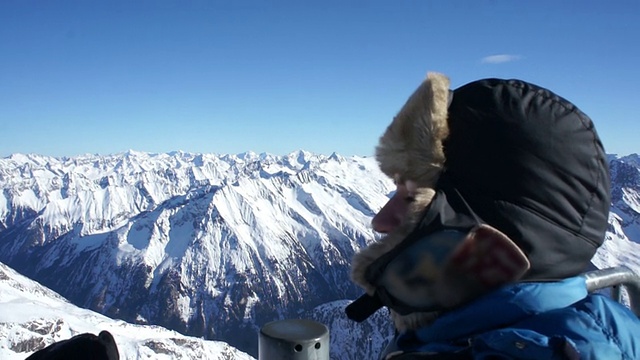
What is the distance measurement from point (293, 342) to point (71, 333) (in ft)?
422

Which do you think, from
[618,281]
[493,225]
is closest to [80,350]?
[493,225]

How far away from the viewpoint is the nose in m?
2.36

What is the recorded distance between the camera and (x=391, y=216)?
7.77 ft

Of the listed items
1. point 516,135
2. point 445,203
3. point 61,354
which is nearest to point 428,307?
point 445,203

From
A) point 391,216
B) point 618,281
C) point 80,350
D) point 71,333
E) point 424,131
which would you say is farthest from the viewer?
point 71,333

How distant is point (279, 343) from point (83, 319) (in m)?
142

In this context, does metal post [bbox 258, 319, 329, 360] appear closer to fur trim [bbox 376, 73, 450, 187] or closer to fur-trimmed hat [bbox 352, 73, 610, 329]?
fur-trimmed hat [bbox 352, 73, 610, 329]

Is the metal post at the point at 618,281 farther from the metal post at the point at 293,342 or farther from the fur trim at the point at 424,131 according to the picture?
the metal post at the point at 293,342

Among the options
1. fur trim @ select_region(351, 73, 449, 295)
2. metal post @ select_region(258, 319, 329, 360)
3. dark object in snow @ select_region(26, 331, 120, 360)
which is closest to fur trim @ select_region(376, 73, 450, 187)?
fur trim @ select_region(351, 73, 449, 295)

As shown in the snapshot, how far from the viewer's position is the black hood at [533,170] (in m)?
2.06

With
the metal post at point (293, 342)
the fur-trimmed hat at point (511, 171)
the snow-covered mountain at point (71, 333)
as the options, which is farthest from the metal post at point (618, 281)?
the snow-covered mountain at point (71, 333)

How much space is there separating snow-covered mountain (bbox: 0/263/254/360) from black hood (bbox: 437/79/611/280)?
351 ft

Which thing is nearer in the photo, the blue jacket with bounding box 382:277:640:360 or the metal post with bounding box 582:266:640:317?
the blue jacket with bounding box 382:277:640:360

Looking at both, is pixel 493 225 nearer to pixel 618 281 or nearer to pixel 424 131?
pixel 424 131
